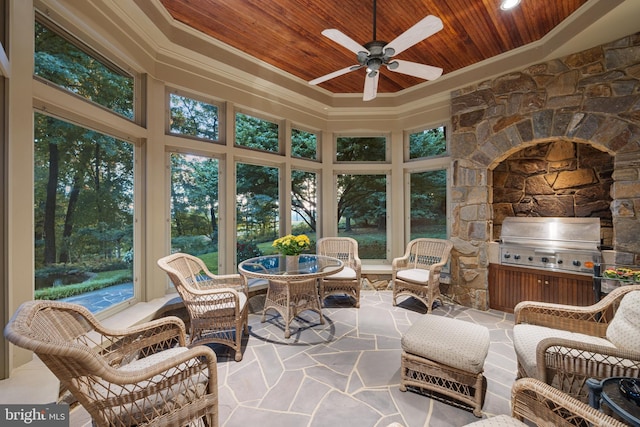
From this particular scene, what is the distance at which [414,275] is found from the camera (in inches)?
150

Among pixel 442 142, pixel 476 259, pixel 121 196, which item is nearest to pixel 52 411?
pixel 121 196

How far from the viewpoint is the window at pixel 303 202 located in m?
4.61

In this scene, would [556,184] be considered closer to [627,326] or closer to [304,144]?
[627,326]

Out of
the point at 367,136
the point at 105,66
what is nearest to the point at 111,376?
the point at 105,66

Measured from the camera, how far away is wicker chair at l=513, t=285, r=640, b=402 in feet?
5.14

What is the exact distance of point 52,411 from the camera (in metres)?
1.47

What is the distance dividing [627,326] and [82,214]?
4.30 m

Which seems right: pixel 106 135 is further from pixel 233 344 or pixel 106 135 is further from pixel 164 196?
pixel 233 344

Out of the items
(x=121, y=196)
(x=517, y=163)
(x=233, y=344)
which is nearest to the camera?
(x=233, y=344)

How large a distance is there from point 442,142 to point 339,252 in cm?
253

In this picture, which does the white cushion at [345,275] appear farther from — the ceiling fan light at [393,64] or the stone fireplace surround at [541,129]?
the ceiling fan light at [393,64]

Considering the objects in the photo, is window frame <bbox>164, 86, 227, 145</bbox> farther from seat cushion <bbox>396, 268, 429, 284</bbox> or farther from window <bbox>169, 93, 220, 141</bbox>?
seat cushion <bbox>396, 268, 429, 284</bbox>

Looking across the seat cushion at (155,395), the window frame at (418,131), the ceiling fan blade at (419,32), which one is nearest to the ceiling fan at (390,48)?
the ceiling fan blade at (419,32)

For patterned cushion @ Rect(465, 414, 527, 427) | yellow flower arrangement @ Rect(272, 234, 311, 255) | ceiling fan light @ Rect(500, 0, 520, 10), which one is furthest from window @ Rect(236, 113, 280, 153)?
patterned cushion @ Rect(465, 414, 527, 427)
